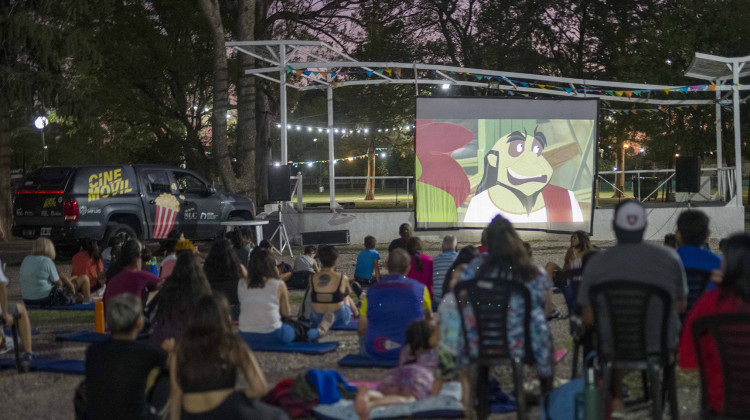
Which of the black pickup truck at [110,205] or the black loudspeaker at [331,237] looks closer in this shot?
the black pickup truck at [110,205]

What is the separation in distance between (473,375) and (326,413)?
1309mm

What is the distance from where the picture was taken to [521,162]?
1794 cm

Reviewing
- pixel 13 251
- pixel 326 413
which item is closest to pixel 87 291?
pixel 326 413

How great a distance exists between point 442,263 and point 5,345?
4604mm

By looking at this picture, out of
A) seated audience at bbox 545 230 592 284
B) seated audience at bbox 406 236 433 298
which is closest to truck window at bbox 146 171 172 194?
seated audience at bbox 406 236 433 298

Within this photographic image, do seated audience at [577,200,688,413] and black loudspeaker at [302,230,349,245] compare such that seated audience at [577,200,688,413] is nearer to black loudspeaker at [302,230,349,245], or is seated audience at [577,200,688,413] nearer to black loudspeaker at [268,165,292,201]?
black loudspeaker at [268,165,292,201]

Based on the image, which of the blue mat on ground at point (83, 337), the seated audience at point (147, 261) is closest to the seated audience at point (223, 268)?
the blue mat on ground at point (83, 337)

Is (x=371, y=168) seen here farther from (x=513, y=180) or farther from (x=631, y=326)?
(x=631, y=326)

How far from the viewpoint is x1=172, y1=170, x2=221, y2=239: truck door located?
1800cm

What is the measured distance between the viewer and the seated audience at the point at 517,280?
4949 mm

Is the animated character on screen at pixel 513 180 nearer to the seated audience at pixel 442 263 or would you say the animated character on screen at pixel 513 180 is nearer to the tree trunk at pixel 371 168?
the seated audience at pixel 442 263

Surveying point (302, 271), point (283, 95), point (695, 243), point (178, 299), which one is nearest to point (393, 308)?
point (178, 299)

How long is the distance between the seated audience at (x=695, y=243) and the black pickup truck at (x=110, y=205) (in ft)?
37.1

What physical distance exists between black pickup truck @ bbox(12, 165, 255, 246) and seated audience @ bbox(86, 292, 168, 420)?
36.2 feet
